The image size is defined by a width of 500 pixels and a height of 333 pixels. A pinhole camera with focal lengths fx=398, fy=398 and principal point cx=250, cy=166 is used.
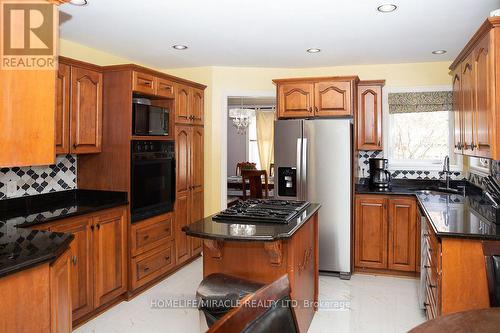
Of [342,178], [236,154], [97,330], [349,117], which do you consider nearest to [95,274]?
[97,330]

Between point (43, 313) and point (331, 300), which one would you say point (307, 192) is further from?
point (43, 313)

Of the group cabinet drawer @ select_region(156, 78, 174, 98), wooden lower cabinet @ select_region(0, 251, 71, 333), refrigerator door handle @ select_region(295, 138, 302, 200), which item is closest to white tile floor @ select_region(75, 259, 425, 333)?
refrigerator door handle @ select_region(295, 138, 302, 200)

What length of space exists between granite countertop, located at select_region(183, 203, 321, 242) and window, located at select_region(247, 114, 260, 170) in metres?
6.75

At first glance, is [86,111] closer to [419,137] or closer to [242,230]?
[242,230]

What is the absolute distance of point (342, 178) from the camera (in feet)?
13.7

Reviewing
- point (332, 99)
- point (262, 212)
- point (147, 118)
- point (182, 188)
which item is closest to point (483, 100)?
point (262, 212)

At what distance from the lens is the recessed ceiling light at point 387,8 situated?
284 cm

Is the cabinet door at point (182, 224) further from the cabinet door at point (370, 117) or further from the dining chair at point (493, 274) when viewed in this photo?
the dining chair at point (493, 274)

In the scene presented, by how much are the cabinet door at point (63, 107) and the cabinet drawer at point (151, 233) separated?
3.10 ft

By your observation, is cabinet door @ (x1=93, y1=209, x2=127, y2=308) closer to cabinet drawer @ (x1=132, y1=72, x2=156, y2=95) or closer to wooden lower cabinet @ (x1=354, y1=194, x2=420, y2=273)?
cabinet drawer @ (x1=132, y1=72, x2=156, y2=95)

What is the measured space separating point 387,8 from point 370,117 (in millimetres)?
1805

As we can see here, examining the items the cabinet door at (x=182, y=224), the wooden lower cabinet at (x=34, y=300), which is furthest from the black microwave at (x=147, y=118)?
the wooden lower cabinet at (x=34, y=300)

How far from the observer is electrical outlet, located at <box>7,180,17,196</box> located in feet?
10.3

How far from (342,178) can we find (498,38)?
2.06m
